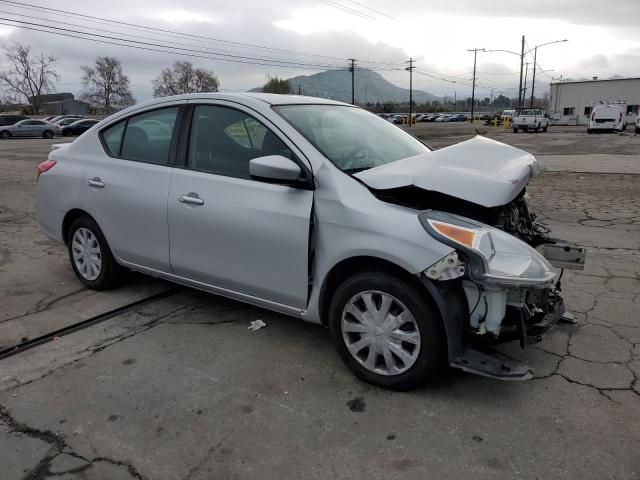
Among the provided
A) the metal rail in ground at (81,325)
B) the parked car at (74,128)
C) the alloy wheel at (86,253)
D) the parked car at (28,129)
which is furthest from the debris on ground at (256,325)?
the parked car at (28,129)

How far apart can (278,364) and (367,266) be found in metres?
0.94

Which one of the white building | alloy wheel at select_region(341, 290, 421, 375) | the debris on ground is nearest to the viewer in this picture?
alloy wheel at select_region(341, 290, 421, 375)

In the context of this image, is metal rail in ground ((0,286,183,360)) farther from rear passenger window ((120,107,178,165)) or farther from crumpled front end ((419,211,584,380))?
crumpled front end ((419,211,584,380))

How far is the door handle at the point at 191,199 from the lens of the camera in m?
3.72

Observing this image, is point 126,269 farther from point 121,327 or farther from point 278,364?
point 278,364

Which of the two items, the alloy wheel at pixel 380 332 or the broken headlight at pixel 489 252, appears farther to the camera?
the alloy wheel at pixel 380 332

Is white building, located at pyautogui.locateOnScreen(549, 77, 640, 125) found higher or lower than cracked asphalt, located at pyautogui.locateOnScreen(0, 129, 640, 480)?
higher

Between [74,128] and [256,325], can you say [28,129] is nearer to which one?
[74,128]

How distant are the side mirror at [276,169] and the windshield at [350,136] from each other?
29 centimetres

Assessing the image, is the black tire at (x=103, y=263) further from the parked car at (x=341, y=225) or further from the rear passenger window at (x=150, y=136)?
the rear passenger window at (x=150, y=136)

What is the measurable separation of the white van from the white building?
91.2 feet

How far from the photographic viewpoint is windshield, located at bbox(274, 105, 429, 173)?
3486mm

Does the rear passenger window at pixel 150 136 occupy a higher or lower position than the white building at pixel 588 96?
lower

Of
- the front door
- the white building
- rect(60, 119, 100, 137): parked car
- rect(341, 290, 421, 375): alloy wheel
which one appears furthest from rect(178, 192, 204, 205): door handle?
the white building
